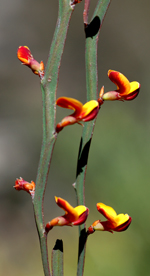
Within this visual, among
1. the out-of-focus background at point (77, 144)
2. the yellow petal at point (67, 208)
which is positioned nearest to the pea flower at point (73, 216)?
the yellow petal at point (67, 208)

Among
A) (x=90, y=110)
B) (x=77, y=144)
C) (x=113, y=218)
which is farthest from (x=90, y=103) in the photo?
(x=77, y=144)

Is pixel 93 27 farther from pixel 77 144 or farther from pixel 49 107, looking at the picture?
pixel 77 144

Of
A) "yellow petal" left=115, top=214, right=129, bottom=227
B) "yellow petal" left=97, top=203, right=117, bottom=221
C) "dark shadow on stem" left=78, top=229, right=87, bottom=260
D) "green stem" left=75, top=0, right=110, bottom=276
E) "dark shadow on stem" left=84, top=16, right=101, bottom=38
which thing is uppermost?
"dark shadow on stem" left=84, top=16, right=101, bottom=38

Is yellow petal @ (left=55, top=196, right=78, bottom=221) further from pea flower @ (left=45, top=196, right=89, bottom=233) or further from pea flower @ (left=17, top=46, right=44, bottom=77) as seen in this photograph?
pea flower @ (left=17, top=46, right=44, bottom=77)

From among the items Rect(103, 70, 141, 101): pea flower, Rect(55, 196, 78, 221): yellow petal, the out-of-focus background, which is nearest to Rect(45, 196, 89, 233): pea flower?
Rect(55, 196, 78, 221): yellow petal

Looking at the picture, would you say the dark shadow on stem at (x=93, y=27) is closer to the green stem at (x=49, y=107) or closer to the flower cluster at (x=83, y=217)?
the green stem at (x=49, y=107)

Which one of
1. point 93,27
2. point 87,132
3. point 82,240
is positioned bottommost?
point 82,240
